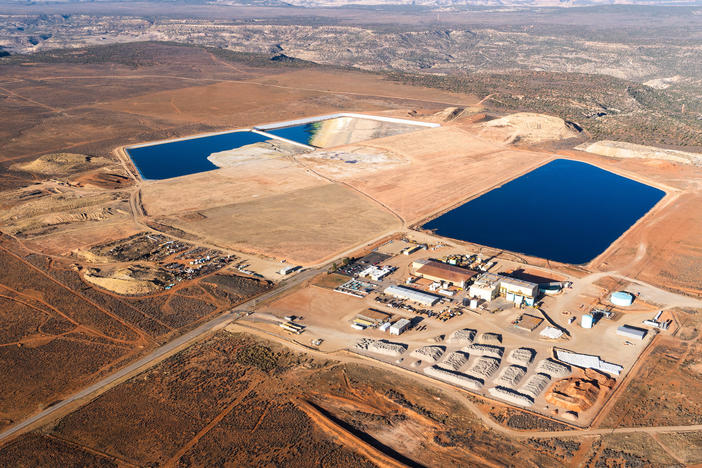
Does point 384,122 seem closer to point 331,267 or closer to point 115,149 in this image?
point 115,149

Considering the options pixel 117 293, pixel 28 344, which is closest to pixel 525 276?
pixel 117 293

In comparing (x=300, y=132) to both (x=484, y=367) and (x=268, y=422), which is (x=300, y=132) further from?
(x=268, y=422)

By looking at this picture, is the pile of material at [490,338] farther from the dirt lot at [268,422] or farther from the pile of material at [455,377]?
the dirt lot at [268,422]

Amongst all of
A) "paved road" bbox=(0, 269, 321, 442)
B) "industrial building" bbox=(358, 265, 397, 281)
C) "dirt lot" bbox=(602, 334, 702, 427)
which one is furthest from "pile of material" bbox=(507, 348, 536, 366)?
"paved road" bbox=(0, 269, 321, 442)

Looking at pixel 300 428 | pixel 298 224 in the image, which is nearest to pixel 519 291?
pixel 300 428

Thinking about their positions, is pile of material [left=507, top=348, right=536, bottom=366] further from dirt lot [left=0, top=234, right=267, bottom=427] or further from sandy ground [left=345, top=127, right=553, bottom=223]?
sandy ground [left=345, top=127, right=553, bottom=223]
